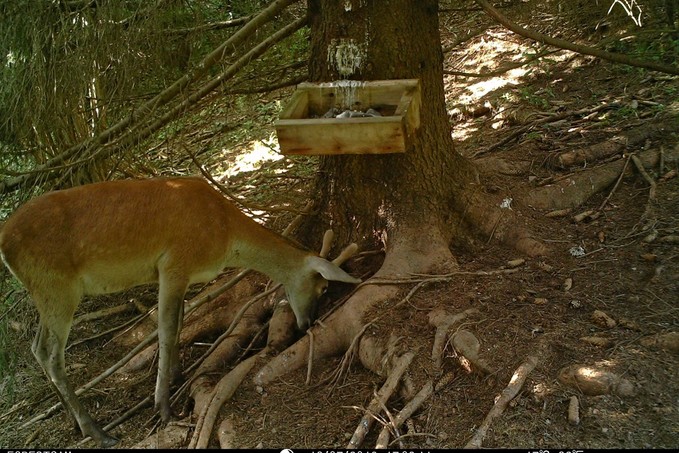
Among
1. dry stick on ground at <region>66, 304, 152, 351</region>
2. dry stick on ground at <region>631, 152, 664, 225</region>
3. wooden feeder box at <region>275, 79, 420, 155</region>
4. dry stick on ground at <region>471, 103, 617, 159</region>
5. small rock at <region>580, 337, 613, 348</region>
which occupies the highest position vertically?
wooden feeder box at <region>275, 79, 420, 155</region>

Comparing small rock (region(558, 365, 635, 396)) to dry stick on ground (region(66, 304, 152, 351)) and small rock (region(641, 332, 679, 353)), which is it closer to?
small rock (region(641, 332, 679, 353))

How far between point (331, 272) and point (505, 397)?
1831 mm

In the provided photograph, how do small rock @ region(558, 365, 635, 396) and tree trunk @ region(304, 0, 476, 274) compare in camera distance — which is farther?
tree trunk @ region(304, 0, 476, 274)

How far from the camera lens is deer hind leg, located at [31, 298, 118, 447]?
16.8ft

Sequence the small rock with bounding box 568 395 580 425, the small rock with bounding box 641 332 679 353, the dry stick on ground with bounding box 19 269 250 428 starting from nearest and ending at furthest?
the small rock with bounding box 568 395 580 425
the small rock with bounding box 641 332 679 353
the dry stick on ground with bounding box 19 269 250 428

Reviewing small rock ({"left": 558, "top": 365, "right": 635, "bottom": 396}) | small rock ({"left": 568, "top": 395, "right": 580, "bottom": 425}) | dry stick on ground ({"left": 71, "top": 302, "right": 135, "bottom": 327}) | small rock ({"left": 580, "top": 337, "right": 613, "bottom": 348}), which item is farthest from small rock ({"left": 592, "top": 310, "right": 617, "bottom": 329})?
dry stick on ground ({"left": 71, "top": 302, "right": 135, "bottom": 327})

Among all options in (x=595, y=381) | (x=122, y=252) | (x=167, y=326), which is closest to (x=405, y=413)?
(x=595, y=381)

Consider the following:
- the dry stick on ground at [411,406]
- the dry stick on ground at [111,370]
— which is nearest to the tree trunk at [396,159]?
the dry stick on ground at [411,406]

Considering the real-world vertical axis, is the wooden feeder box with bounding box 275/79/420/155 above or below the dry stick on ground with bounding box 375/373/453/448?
above

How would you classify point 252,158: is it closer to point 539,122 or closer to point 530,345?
point 539,122

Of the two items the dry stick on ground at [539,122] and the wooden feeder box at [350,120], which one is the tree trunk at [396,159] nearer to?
the wooden feeder box at [350,120]

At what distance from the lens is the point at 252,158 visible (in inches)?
377

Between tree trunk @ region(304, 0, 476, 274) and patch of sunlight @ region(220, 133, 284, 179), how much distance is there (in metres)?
3.49

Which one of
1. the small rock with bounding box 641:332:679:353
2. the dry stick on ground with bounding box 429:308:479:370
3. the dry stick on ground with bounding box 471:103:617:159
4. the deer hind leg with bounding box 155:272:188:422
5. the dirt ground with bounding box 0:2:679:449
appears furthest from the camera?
the dry stick on ground with bounding box 471:103:617:159
